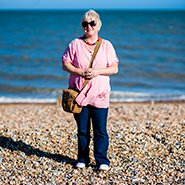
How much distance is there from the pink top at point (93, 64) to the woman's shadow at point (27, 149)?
3.90 feet

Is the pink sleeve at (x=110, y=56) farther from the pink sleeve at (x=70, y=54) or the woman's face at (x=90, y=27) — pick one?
the pink sleeve at (x=70, y=54)

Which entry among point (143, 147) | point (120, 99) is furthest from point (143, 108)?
point (143, 147)

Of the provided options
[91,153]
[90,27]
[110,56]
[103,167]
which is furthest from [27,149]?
[90,27]

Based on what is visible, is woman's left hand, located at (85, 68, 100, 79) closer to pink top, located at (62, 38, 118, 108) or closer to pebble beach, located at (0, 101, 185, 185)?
pink top, located at (62, 38, 118, 108)

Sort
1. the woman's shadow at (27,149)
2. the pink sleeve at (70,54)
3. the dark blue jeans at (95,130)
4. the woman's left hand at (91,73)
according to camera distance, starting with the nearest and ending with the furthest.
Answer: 1. the woman's left hand at (91,73)
2. the pink sleeve at (70,54)
3. the dark blue jeans at (95,130)
4. the woman's shadow at (27,149)

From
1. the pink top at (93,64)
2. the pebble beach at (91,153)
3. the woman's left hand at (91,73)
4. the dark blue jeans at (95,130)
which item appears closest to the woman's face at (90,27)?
the pink top at (93,64)

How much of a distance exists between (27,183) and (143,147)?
1983mm

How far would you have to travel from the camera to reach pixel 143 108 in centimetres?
740

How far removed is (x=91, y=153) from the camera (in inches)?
166

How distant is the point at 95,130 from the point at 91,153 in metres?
0.94

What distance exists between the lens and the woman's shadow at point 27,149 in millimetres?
4008

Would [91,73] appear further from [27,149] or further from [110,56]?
[27,149]

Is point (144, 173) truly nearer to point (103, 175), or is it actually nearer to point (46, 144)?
point (103, 175)

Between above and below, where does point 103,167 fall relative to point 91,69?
below
